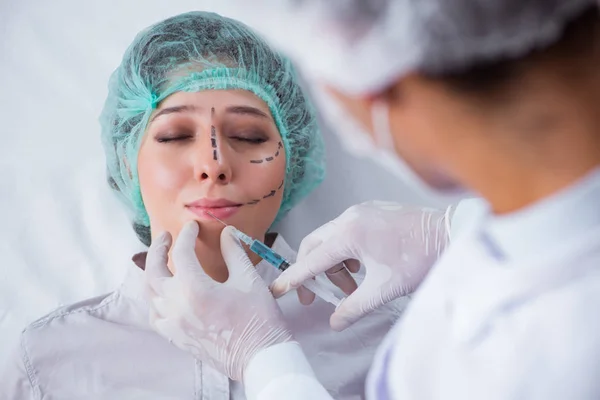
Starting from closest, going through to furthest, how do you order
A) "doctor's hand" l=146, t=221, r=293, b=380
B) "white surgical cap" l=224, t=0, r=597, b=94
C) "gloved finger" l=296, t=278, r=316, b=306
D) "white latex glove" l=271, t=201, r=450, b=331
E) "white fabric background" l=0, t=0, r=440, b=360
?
"white surgical cap" l=224, t=0, r=597, b=94 < "doctor's hand" l=146, t=221, r=293, b=380 < "white latex glove" l=271, t=201, r=450, b=331 < "gloved finger" l=296, t=278, r=316, b=306 < "white fabric background" l=0, t=0, r=440, b=360

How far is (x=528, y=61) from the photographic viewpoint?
0.57 metres

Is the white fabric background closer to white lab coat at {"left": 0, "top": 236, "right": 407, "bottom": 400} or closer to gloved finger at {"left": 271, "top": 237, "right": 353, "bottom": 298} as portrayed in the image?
white lab coat at {"left": 0, "top": 236, "right": 407, "bottom": 400}

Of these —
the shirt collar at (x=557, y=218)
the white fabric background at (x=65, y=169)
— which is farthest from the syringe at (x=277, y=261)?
the shirt collar at (x=557, y=218)

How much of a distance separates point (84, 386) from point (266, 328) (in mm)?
480

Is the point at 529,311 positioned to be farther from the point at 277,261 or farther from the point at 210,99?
the point at 210,99

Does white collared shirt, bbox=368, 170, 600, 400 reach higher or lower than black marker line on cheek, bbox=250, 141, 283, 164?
lower

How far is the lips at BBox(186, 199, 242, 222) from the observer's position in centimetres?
134

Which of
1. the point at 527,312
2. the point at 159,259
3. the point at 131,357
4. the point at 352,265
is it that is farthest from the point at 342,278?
the point at 527,312

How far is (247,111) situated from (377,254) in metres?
0.40

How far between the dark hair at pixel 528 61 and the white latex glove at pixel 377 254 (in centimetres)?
68

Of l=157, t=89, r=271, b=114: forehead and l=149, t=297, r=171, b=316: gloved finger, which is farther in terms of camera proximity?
l=157, t=89, r=271, b=114: forehead

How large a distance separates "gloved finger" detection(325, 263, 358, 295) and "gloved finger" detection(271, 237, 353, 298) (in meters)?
0.08

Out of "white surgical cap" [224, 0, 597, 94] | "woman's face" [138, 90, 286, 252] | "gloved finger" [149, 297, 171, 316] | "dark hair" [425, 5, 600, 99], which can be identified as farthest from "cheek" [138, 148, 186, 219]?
"dark hair" [425, 5, 600, 99]

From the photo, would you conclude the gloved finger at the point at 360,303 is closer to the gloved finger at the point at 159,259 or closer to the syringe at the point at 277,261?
the syringe at the point at 277,261
